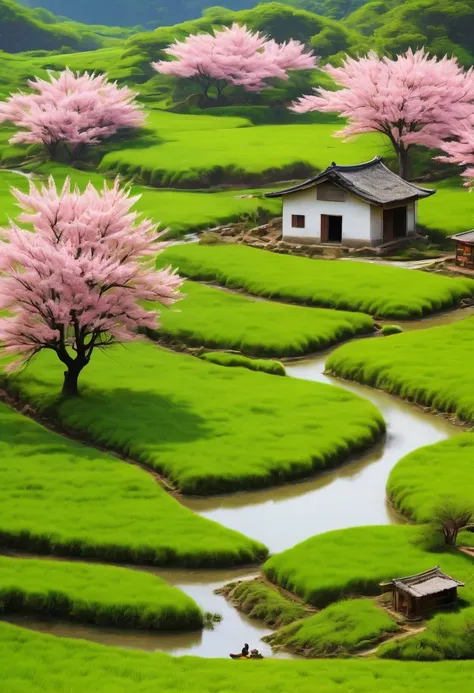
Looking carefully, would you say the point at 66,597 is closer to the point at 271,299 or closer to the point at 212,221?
the point at 271,299

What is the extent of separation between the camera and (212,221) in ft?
269

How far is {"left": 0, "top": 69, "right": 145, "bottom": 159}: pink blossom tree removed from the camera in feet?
335

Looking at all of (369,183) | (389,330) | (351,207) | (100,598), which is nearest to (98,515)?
(100,598)

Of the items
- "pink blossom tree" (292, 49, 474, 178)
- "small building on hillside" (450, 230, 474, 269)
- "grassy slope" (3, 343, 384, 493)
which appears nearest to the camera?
"grassy slope" (3, 343, 384, 493)

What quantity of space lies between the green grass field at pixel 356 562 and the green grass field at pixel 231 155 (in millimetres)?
59769

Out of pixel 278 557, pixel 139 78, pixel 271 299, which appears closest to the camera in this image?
pixel 278 557

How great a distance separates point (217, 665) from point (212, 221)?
2156 inches

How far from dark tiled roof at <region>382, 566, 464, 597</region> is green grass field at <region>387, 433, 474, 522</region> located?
4.26 m

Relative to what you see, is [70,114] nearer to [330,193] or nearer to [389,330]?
[330,193]

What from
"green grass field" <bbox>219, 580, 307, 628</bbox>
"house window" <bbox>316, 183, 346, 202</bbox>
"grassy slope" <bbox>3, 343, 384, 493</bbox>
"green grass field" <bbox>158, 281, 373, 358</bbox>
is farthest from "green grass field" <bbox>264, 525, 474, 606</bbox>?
"house window" <bbox>316, 183, 346, 202</bbox>

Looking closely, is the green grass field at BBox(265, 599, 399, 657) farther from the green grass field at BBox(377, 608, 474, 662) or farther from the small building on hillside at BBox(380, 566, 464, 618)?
the green grass field at BBox(377, 608, 474, 662)

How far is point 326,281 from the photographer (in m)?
67.0

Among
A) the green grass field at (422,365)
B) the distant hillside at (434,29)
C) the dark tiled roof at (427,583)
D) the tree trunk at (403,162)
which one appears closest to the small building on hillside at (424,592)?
the dark tiled roof at (427,583)

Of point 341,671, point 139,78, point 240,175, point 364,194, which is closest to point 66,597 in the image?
point 341,671
